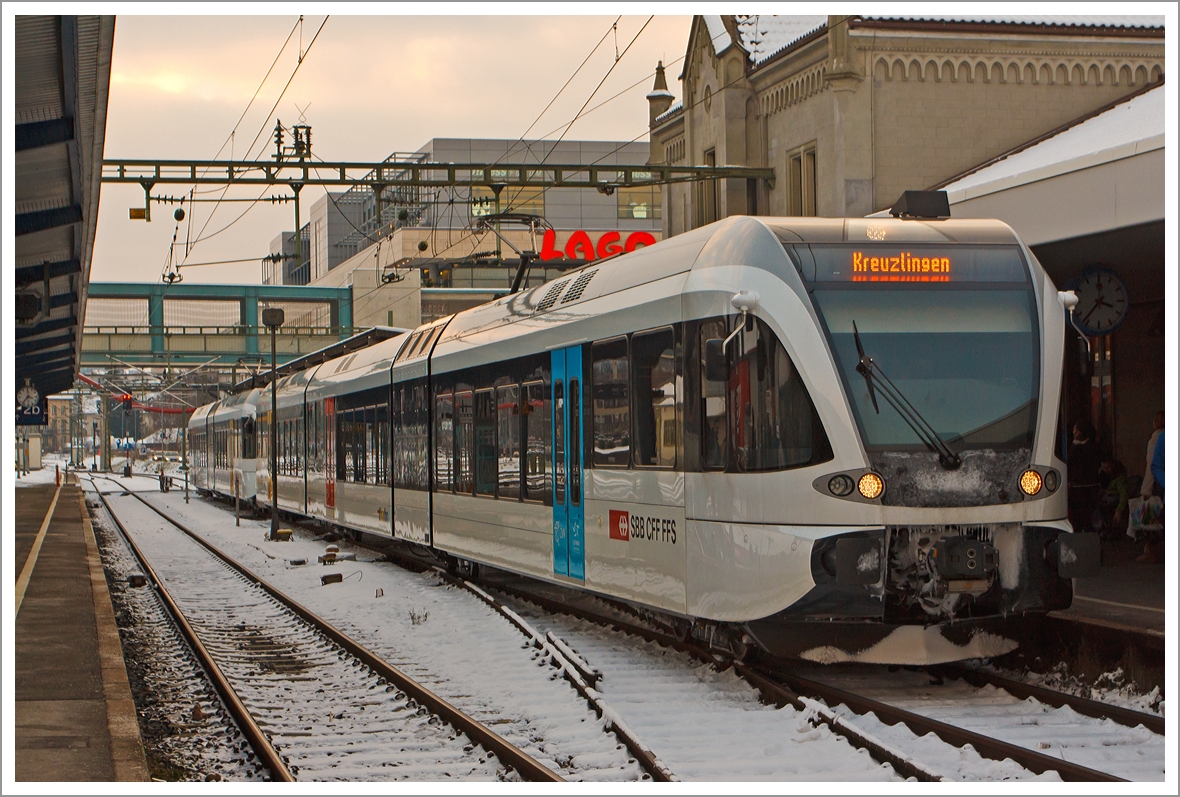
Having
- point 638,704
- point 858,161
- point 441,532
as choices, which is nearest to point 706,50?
point 858,161

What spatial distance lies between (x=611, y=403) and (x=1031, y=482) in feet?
11.2

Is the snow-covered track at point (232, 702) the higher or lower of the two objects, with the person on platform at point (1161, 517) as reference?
lower

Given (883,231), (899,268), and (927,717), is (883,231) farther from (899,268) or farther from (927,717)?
(927,717)

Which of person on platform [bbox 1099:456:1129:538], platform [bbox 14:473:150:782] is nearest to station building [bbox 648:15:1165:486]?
person on platform [bbox 1099:456:1129:538]

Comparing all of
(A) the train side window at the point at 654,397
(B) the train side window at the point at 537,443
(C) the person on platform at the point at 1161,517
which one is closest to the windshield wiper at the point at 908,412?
(A) the train side window at the point at 654,397

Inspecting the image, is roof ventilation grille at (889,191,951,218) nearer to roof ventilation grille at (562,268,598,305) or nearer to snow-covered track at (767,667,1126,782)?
roof ventilation grille at (562,268,598,305)

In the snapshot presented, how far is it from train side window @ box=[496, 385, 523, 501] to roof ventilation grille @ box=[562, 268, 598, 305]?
1265 millimetres

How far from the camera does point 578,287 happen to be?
12.2 meters

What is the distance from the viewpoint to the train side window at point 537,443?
1234 centimetres

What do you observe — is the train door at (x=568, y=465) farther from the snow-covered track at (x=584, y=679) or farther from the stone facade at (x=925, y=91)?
the stone facade at (x=925, y=91)

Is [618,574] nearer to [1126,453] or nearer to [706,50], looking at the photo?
[1126,453]

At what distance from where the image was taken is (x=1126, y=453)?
696 inches

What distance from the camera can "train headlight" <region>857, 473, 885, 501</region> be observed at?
28.2 ft

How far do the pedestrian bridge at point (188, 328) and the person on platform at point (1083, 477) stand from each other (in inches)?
2054
